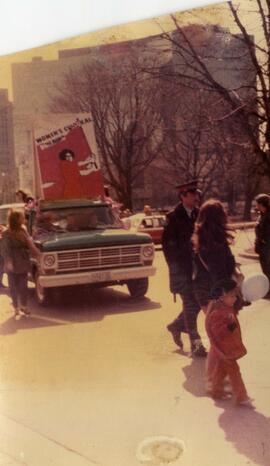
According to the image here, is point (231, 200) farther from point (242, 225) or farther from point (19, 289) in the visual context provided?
point (19, 289)

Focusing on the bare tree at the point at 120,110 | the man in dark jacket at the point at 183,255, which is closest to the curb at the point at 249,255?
the man in dark jacket at the point at 183,255

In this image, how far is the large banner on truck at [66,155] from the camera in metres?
3.08

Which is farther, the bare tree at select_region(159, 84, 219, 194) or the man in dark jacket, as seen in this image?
the man in dark jacket

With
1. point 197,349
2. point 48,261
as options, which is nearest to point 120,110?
point 48,261

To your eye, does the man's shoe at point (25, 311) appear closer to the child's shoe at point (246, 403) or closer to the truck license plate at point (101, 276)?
the truck license plate at point (101, 276)

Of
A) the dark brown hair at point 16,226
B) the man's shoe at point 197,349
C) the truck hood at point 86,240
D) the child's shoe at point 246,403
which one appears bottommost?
the child's shoe at point 246,403

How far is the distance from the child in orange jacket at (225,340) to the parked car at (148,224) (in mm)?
416

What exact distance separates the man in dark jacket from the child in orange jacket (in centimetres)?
13

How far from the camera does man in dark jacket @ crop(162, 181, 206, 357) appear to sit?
10.1ft

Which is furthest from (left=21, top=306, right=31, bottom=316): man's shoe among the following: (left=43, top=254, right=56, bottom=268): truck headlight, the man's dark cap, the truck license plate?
the man's dark cap

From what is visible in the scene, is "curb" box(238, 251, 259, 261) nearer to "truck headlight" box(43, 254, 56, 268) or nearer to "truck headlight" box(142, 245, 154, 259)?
"truck headlight" box(142, 245, 154, 259)

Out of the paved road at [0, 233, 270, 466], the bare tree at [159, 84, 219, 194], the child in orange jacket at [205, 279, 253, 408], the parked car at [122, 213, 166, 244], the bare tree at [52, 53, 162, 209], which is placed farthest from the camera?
the child in orange jacket at [205, 279, 253, 408]

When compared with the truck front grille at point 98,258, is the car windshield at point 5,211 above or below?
above

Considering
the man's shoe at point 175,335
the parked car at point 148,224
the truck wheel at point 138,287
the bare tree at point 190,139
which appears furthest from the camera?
the man's shoe at point 175,335
